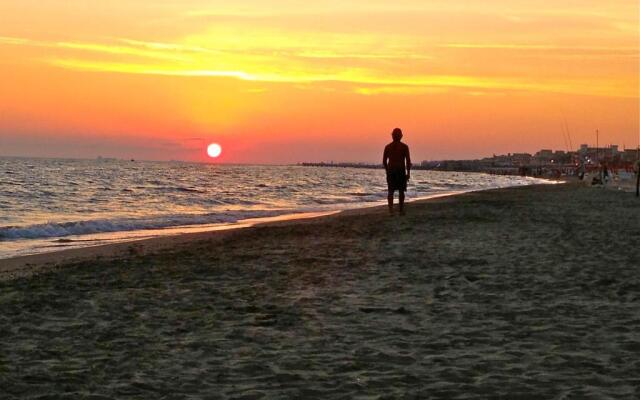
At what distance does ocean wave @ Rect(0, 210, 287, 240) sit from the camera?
19258 millimetres

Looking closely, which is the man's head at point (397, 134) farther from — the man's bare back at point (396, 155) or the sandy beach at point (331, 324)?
the sandy beach at point (331, 324)

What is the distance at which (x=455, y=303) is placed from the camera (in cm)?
725

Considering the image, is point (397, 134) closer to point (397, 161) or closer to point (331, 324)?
point (397, 161)

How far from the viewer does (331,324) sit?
635 cm

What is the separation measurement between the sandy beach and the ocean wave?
24.9 ft

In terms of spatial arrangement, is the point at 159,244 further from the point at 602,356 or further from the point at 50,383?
the point at 602,356

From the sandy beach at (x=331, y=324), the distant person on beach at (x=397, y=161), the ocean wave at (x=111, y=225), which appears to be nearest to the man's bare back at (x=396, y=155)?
the distant person on beach at (x=397, y=161)

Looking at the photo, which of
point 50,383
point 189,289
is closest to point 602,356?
point 50,383

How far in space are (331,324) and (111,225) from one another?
56.9 ft

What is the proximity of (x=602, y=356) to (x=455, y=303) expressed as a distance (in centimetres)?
228

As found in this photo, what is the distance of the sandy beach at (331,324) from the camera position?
4.57 meters

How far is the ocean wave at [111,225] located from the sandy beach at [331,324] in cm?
760

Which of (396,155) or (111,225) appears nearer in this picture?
(396,155)

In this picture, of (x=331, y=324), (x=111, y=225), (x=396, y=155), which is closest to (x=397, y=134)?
(x=396, y=155)
